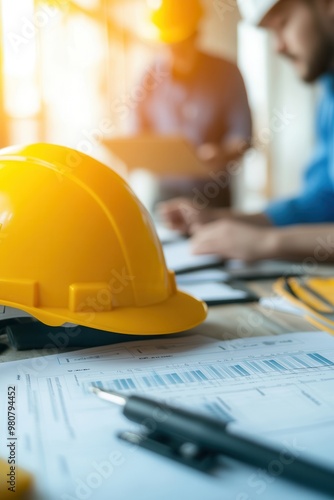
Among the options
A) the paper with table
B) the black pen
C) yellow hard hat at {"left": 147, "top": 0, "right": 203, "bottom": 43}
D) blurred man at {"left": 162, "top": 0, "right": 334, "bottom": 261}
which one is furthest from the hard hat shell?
yellow hard hat at {"left": 147, "top": 0, "right": 203, "bottom": 43}

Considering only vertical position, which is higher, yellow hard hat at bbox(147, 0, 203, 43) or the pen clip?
yellow hard hat at bbox(147, 0, 203, 43)

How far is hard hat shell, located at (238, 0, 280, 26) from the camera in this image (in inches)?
50.7

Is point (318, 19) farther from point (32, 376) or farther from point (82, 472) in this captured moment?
point (82, 472)

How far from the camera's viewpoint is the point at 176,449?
0.39 meters

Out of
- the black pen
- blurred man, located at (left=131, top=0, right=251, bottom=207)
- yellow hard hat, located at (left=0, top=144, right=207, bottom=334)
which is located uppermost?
blurred man, located at (left=131, top=0, right=251, bottom=207)

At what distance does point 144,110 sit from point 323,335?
2288mm

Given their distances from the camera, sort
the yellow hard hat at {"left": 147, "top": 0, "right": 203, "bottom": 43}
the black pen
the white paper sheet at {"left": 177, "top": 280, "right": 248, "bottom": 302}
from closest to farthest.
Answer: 1. the black pen
2. the white paper sheet at {"left": 177, "top": 280, "right": 248, "bottom": 302}
3. the yellow hard hat at {"left": 147, "top": 0, "right": 203, "bottom": 43}

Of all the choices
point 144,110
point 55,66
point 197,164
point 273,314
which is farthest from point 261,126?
point 273,314

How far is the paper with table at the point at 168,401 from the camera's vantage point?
0.36 m

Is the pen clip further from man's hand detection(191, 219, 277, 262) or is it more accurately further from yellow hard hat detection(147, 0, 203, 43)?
yellow hard hat detection(147, 0, 203, 43)

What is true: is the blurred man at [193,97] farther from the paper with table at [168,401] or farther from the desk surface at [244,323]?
the paper with table at [168,401]

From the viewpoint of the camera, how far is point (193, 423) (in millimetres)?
386

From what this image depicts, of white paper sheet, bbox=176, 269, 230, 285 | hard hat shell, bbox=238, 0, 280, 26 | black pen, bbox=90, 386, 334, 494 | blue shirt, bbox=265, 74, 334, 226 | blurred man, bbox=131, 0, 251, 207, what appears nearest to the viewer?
black pen, bbox=90, 386, 334, 494

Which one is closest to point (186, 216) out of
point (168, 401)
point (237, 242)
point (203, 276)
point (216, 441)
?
point (237, 242)
